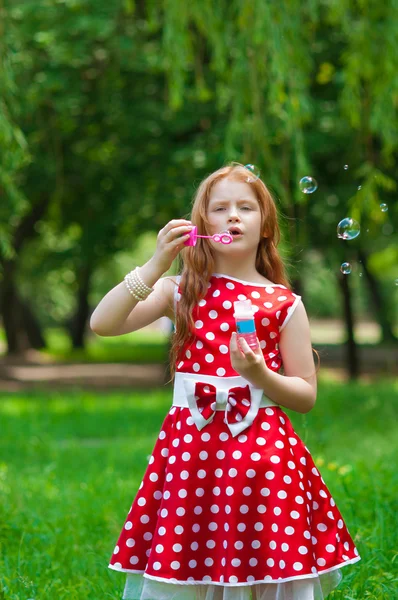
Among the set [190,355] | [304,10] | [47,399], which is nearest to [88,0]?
[304,10]

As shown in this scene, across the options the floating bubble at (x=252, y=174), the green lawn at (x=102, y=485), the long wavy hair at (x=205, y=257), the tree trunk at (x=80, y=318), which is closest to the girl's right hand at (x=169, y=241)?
the long wavy hair at (x=205, y=257)

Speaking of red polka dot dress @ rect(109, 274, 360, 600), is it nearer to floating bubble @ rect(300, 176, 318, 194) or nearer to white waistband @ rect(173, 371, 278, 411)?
white waistband @ rect(173, 371, 278, 411)

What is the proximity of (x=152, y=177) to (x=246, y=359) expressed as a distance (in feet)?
29.0

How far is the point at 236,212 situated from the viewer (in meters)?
2.71

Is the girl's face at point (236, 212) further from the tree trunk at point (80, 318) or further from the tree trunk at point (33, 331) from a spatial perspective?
the tree trunk at point (33, 331)

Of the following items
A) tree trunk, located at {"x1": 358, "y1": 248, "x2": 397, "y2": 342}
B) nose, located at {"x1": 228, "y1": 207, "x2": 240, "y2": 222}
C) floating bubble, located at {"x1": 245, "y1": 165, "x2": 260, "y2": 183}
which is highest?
floating bubble, located at {"x1": 245, "y1": 165, "x2": 260, "y2": 183}

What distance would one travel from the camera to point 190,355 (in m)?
2.67

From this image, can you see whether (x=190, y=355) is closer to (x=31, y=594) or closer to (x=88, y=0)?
(x=31, y=594)

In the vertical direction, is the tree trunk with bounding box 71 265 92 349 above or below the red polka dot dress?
below

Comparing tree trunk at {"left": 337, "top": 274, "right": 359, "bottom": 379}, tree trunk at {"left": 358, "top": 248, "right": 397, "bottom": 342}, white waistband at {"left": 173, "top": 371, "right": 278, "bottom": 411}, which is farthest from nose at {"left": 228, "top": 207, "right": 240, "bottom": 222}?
tree trunk at {"left": 358, "top": 248, "right": 397, "bottom": 342}

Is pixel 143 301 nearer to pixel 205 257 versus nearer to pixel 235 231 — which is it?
pixel 205 257

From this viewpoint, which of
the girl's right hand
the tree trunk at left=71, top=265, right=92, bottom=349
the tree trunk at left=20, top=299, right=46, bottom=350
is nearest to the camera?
the girl's right hand

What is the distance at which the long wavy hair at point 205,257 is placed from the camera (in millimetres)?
2700

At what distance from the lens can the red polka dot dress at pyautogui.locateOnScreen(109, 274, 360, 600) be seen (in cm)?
252
